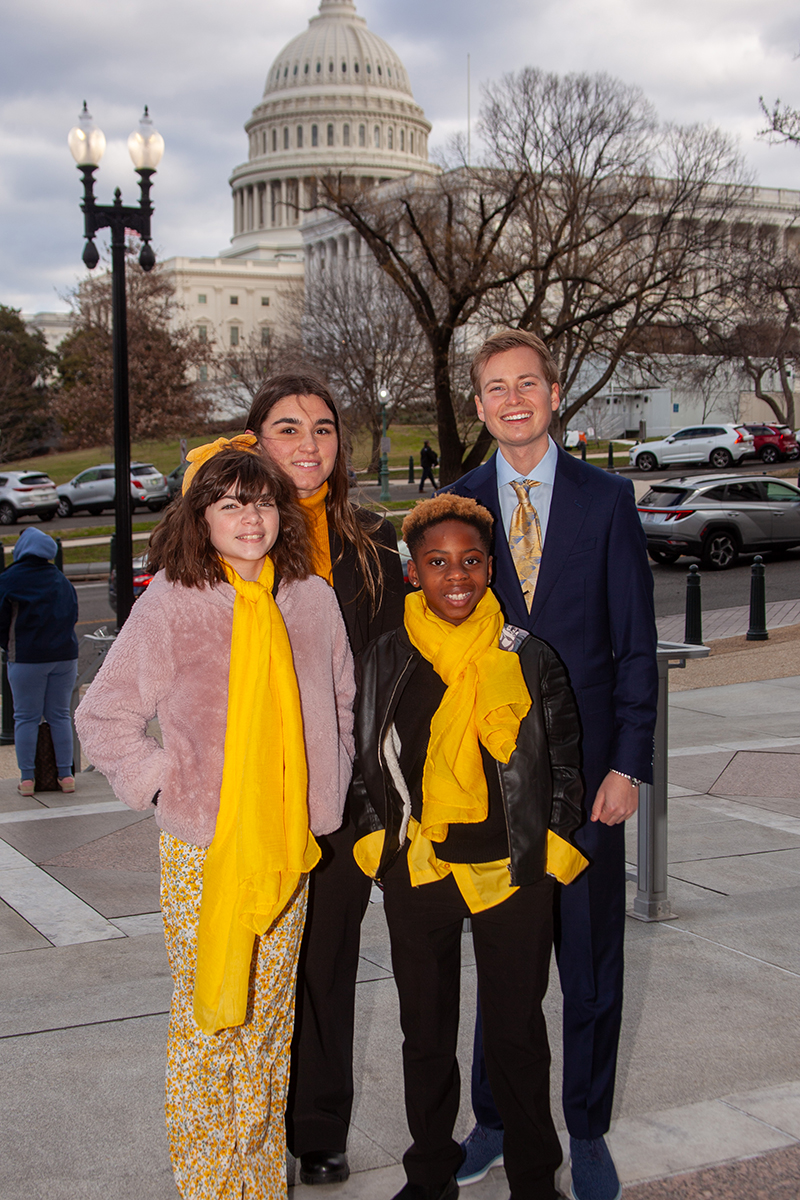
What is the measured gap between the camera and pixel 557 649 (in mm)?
3096

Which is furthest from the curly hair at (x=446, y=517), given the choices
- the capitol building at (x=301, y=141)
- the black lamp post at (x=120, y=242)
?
the capitol building at (x=301, y=141)

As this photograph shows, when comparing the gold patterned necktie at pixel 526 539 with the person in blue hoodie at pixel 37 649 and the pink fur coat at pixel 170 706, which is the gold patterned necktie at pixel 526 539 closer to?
the pink fur coat at pixel 170 706

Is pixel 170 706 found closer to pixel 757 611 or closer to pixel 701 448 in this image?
pixel 757 611

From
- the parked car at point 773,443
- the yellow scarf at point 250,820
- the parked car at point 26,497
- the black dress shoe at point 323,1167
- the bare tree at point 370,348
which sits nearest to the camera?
the yellow scarf at point 250,820

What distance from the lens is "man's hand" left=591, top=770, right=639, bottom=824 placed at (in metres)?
3.03

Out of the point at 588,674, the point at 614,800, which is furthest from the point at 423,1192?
the point at 588,674

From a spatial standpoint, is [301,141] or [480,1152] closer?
[480,1152]

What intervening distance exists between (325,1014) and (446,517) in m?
1.40

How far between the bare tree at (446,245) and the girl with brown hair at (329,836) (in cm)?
2155

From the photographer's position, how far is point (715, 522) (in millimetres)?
21453

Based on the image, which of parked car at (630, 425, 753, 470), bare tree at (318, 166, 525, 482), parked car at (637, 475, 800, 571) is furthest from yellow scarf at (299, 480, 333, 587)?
parked car at (630, 425, 753, 470)

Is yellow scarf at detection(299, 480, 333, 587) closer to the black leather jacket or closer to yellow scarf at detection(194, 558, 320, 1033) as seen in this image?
the black leather jacket

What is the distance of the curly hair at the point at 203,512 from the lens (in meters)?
2.71

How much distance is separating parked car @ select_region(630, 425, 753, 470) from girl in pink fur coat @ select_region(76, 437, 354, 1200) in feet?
140
